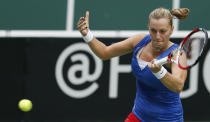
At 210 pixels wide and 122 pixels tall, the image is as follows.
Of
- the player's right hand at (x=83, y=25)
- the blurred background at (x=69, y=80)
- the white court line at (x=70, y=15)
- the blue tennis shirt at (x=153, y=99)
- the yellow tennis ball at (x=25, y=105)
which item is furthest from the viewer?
the white court line at (x=70, y=15)

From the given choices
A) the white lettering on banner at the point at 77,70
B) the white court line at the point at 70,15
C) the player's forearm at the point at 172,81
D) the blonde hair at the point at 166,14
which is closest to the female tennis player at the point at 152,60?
the blonde hair at the point at 166,14

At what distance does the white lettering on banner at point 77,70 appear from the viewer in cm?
723

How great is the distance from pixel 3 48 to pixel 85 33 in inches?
113

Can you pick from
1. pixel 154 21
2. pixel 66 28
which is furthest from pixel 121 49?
pixel 66 28

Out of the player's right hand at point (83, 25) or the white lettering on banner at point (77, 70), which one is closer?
the player's right hand at point (83, 25)

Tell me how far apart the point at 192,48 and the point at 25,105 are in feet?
10.5

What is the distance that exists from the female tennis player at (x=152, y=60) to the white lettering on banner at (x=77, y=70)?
2.63 m

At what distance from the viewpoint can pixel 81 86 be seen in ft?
23.9

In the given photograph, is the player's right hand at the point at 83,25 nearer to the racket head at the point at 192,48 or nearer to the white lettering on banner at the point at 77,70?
the racket head at the point at 192,48

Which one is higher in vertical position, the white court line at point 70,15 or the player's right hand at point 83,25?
the white court line at point 70,15

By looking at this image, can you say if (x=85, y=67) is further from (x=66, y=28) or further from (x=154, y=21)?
(x=154, y=21)

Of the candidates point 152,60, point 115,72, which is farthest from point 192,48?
point 115,72

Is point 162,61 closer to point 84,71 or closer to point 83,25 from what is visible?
point 83,25

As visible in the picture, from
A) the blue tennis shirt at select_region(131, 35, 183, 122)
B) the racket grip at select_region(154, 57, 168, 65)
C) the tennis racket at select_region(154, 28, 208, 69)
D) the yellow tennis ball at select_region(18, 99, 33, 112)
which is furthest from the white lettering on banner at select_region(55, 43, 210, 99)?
the racket grip at select_region(154, 57, 168, 65)
